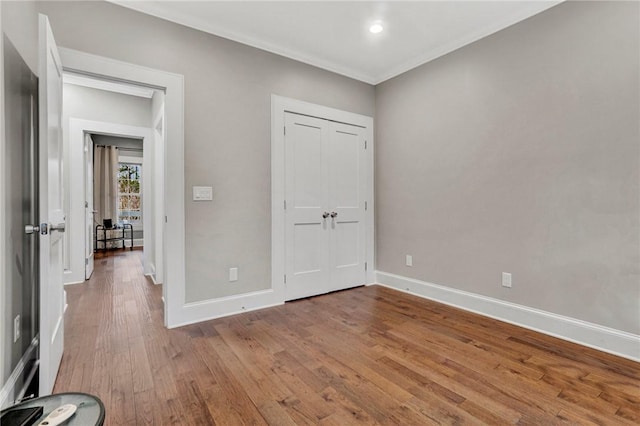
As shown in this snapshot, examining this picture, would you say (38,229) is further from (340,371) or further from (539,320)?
(539,320)

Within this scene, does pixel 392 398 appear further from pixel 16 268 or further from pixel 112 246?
pixel 112 246

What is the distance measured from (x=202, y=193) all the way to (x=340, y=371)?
1.91m

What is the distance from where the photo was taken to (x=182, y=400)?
67.8 inches

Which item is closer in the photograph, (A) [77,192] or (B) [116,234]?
(A) [77,192]

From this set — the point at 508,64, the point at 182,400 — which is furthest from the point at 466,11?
the point at 182,400

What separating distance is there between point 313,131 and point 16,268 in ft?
9.06

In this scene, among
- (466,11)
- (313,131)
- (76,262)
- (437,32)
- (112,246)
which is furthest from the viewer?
(112,246)

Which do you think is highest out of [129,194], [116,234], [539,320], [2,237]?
[129,194]

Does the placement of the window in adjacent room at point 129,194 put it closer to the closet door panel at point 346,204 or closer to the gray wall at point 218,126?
the gray wall at point 218,126

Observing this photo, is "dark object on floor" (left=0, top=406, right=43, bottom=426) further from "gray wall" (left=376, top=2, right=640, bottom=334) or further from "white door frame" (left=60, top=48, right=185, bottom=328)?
"gray wall" (left=376, top=2, right=640, bottom=334)

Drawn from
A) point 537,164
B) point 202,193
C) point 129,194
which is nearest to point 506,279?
point 537,164

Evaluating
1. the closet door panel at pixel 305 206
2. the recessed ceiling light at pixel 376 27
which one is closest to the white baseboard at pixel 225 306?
the closet door panel at pixel 305 206

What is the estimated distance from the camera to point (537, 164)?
2.65 meters

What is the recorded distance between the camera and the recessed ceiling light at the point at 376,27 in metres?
2.84
